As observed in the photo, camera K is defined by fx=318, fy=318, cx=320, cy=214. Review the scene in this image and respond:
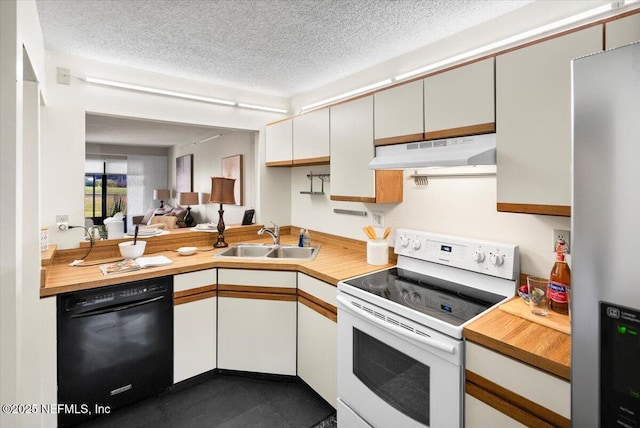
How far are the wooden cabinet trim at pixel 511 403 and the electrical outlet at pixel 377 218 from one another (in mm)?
1373

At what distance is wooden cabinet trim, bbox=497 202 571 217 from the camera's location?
1287mm

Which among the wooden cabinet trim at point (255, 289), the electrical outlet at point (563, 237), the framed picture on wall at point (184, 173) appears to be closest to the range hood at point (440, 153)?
the electrical outlet at point (563, 237)

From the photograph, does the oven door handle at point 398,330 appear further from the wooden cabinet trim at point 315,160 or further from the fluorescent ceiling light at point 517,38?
the fluorescent ceiling light at point 517,38

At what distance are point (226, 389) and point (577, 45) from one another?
2.78 metres

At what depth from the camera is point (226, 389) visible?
2311 mm

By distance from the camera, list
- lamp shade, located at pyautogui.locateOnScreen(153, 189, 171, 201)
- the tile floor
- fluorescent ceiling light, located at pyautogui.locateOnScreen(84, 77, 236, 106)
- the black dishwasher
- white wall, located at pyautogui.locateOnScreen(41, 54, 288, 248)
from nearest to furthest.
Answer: the black dishwasher → the tile floor → white wall, located at pyautogui.locateOnScreen(41, 54, 288, 248) → fluorescent ceiling light, located at pyautogui.locateOnScreen(84, 77, 236, 106) → lamp shade, located at pyautogui.locateOnScreen(153, 189, 171, 201)

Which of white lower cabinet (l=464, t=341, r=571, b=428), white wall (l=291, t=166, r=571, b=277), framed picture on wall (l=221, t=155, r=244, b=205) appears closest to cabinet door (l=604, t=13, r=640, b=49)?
white wall (l=291, t=166, r=571, b=277)

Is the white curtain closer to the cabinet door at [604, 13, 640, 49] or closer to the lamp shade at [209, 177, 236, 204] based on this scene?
the lamp shade at [209, 177, 236, 204]

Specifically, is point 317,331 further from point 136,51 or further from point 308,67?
point 136,51

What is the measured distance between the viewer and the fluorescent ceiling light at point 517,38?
146cm

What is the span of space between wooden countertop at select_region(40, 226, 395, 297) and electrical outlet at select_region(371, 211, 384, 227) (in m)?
0.24

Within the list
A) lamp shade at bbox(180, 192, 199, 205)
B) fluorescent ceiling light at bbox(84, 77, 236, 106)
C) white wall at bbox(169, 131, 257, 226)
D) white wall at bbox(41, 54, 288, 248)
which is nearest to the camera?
white wall at bbox(41, 54, 288, 248)

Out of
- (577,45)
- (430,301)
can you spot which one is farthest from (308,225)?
(577,45)

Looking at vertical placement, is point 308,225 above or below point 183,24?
below
